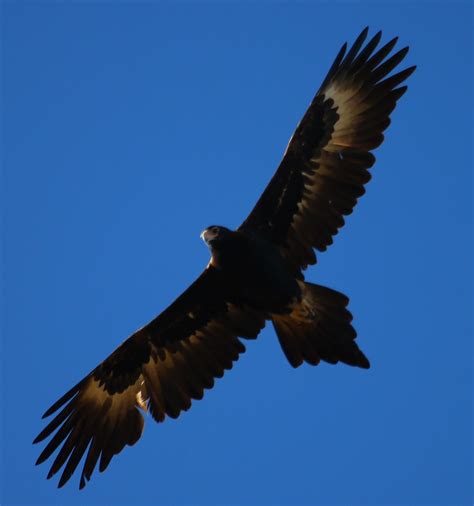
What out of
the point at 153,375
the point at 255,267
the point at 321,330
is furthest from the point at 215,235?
the point at 153,375

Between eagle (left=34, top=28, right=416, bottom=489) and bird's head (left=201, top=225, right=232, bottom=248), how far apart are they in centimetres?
1

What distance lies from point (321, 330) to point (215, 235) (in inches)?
60.1

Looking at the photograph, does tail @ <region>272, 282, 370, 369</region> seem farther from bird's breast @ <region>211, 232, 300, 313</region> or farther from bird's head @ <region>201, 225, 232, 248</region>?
bird's head @ <region>201, 225, 232, 248</region>

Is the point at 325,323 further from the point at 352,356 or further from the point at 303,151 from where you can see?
the point at 303,151

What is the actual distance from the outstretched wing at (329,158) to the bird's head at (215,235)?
16.5 inches

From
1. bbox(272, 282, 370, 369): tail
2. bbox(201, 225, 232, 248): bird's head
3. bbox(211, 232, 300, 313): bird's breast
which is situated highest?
bbox(201, 225, 232, 248): bird's head

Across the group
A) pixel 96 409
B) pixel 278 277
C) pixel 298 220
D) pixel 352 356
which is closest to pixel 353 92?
pixel 298 220

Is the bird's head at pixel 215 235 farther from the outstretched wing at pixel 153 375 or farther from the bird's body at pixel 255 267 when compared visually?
the outstretched wing at pixel 153 375

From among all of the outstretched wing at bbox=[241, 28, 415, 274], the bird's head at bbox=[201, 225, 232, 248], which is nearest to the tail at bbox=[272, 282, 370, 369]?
the outstretched wing at bbox=[241, 28, 415, 274]

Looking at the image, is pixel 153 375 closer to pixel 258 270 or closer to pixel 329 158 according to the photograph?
pixel 258 270

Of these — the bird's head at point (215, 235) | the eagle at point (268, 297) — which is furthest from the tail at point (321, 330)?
the bird's head at point (215, 235)

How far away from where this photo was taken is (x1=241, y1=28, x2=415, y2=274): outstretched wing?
34.9 feet

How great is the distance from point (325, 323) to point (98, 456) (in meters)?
3.18

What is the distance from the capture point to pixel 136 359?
37.8 feet
